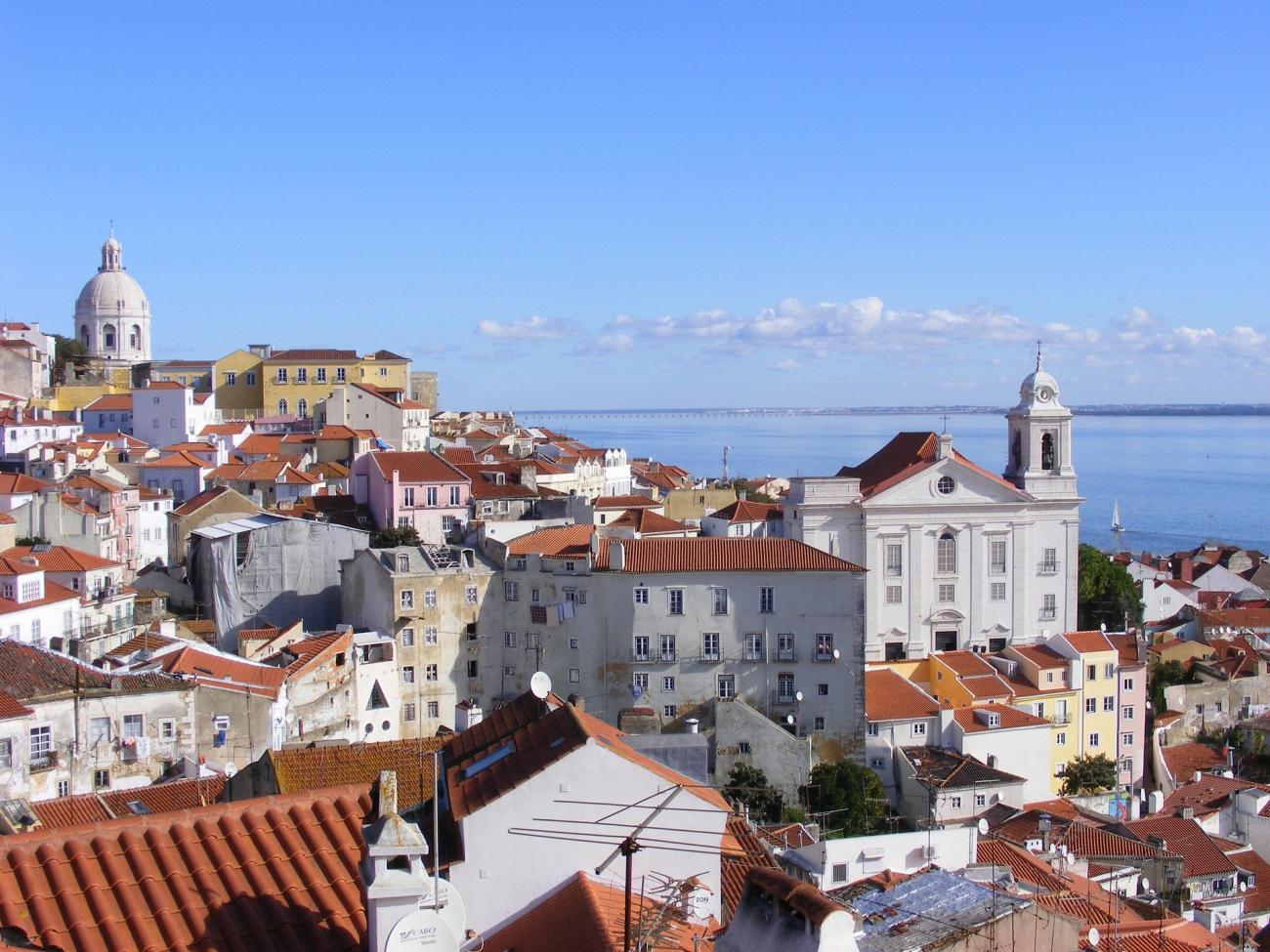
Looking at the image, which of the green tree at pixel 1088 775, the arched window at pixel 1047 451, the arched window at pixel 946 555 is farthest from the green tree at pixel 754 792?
Answer: the arched window at pixel 1047 451

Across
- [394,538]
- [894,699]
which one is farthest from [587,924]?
[394,538]

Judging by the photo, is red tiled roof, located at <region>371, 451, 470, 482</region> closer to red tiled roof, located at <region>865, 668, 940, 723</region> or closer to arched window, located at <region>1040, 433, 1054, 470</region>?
red tiled roof, located at <region>865, 668, 940, 723</region>

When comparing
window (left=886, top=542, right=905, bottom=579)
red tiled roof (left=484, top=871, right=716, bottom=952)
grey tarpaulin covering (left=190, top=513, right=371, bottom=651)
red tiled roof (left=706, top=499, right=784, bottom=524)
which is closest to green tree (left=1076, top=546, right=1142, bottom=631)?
window (left=886, top=542, right=905, bottom=579)

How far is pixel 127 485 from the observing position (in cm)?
4059

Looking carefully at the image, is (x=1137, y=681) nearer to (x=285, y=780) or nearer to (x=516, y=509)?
(x=516, y=509)

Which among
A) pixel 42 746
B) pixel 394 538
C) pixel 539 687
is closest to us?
pixel 539 687

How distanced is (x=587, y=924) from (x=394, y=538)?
99.0ft

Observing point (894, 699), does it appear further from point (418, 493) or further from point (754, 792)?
point (418, 493)

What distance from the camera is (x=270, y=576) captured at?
33.6 meters

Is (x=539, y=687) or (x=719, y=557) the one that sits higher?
(x=539, y=687)

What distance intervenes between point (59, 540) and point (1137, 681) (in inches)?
1060

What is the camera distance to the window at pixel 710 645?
28.9 m

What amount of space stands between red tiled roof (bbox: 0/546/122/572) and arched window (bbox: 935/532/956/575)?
76.2 ft

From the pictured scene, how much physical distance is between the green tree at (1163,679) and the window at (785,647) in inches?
623
